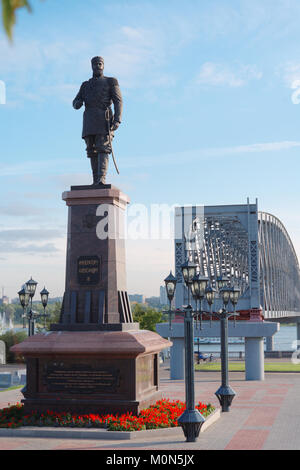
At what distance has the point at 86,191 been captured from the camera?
17.5 m

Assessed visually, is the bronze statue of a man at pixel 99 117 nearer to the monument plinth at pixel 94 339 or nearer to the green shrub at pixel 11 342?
the monument plinth at pixel 94 339

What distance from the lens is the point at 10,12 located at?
3.44 metres

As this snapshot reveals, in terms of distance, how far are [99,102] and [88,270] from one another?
5.37 meters

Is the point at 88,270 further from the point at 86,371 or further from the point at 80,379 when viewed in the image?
the point at 80,379

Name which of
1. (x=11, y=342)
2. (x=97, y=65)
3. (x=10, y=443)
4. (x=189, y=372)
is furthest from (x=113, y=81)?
(x=11, y=342)

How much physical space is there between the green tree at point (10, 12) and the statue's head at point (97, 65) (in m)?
15.6

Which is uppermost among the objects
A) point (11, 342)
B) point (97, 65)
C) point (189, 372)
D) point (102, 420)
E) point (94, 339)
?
point (97, 65)

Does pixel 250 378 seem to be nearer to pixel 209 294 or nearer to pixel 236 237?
pixel 209 294

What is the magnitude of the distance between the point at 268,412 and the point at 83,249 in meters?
8.71

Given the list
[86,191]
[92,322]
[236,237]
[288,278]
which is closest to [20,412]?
[92,322]

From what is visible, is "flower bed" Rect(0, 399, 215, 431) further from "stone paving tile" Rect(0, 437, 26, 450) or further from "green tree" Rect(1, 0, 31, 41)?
"green tree" Rect(1, 0, 31, 41)

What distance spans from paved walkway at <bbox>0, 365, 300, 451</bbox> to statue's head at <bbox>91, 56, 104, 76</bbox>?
11125 millimetres
